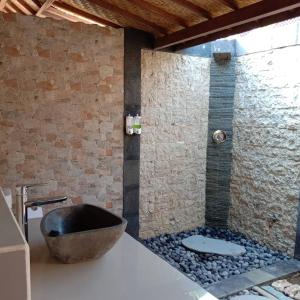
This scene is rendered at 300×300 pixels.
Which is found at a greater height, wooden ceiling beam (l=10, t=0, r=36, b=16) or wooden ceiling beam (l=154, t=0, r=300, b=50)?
wooden ceiling beam (l=10, t=0, r=36, b=16)

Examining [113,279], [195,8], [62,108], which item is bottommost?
[113,279]

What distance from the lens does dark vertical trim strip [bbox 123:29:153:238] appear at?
10.4ft

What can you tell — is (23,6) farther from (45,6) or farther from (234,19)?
(234,19)

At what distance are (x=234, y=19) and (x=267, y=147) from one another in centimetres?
150

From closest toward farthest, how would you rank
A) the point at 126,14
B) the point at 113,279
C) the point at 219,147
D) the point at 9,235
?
the point at 9,235, the point at 113,279, the point at 126,14, the point at 219,147

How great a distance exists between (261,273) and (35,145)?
7.73 feet

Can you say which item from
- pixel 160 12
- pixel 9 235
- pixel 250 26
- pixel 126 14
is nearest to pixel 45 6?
pixel 126 14

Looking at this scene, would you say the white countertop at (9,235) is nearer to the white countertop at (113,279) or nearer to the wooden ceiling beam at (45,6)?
the white countertop at (113,279)

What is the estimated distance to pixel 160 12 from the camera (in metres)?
2.73

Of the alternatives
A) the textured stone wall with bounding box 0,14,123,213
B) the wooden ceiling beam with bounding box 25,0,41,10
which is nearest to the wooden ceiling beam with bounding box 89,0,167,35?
the textured stone wall with bounding box 0,14,123,213

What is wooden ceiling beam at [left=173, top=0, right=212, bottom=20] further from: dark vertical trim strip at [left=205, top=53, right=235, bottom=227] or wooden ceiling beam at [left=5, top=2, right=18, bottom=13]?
wooden ceiling beam at [left=5, top=2, right=18, bottom=13]

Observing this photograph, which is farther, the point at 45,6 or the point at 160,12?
the point at 45,6

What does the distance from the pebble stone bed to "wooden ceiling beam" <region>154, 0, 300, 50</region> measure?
205 cm

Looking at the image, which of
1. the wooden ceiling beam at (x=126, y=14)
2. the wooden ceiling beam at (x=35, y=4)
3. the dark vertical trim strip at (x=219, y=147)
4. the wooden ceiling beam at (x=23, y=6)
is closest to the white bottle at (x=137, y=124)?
the wooden ceiling beam at (x=126, y=14)
